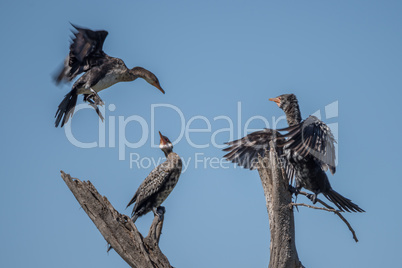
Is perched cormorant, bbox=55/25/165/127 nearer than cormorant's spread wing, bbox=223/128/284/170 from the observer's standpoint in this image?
No

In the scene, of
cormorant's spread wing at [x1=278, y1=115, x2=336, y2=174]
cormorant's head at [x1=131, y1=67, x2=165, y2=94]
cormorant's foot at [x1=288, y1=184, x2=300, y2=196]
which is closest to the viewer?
cormorant's foot at [x1=288, y1=184, x2=300, y2=196]

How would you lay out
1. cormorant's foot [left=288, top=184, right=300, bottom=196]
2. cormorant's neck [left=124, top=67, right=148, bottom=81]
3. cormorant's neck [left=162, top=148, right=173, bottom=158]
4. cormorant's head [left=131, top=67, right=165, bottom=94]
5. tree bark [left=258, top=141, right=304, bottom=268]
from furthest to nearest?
cormorant's head [left=131, top=67, right=165, bottom=94] → cormorant's neck [left=124, top=67, right=148, bottom=81] → cormorant's neck [left=162, top=148, right=173, bottom=158] → cormorant's foot [left=288, top=184, right=300, bottom=196] → tree bark [left=258, top=141, right=304, bottom=268]

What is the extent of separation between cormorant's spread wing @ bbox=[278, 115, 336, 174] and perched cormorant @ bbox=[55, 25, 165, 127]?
3.47 m

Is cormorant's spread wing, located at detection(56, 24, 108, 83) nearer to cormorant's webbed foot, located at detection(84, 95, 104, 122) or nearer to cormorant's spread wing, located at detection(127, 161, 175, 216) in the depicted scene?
cormorant's webbed foot, located at detection(84, 95, 104, 122)

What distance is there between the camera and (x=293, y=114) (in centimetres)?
755

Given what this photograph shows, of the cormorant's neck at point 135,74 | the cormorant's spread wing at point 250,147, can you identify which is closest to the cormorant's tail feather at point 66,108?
the cormorant's neck at point 135,74

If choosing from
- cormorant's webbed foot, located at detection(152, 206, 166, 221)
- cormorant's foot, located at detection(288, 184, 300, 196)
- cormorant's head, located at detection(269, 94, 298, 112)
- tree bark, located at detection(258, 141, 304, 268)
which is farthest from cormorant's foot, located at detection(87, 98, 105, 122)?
tree bark, located at detection(258, 141, 304, 268)

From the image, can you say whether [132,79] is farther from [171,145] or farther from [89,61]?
[171,145]

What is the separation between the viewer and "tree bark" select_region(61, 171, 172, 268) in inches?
225

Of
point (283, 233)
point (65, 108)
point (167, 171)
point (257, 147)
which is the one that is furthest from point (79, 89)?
point (283, 233)

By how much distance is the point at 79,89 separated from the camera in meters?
9.16

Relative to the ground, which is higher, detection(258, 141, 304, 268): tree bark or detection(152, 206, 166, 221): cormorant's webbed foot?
detection(152, 206, 166, 221): cormorant's webbed foot

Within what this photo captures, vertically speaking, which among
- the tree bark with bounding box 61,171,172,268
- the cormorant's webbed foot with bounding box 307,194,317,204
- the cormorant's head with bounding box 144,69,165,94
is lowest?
the tree bark with bounding box 61,171,172,268

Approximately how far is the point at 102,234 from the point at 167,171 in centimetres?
230
